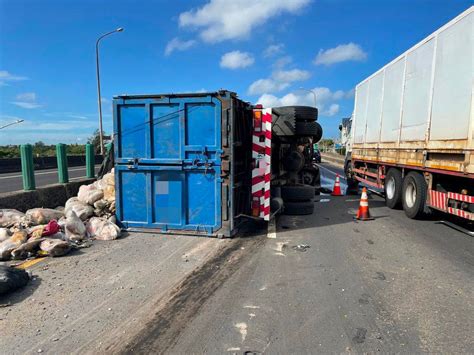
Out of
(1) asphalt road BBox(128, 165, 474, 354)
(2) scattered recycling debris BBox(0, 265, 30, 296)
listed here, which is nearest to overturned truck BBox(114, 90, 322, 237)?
(1) asphalt road BBox(128, 165, 474, 354)

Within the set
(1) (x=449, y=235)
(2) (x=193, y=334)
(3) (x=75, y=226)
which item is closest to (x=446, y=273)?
(1) (x=449, y=235)

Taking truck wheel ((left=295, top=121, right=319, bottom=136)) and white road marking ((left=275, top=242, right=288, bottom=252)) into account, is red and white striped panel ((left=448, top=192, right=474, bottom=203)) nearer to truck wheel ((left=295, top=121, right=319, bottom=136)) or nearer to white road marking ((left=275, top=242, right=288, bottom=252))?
truck wheel ((left=295, top=121, right=319, bottom=136))

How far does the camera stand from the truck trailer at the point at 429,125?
620 centimetres

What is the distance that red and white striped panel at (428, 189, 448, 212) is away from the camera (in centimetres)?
692

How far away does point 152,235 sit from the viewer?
20.6 feet

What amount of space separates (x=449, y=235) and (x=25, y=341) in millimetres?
6799

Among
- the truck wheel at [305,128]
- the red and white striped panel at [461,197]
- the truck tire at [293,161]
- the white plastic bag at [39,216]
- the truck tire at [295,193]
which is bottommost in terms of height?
the white plastic bag at [39,216]

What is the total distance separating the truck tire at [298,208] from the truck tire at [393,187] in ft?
8.32

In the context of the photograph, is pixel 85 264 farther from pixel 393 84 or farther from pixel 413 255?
pixel 393 84

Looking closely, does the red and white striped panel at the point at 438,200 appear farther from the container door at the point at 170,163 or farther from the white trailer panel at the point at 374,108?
the container door at the point at 170,163

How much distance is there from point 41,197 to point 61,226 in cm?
202

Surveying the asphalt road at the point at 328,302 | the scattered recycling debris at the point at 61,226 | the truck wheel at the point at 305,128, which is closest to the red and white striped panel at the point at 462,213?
the asphalt road at the point at 328,302

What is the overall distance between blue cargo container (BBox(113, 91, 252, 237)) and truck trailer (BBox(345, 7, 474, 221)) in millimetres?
3892

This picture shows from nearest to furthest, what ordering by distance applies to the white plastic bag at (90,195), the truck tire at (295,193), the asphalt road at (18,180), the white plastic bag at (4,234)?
1. the white plastic bag at (4,234)
2. the white plastic bag at (90,195)
3. the truck tire at (295,193)
4. the asphalt road at (18,180)
